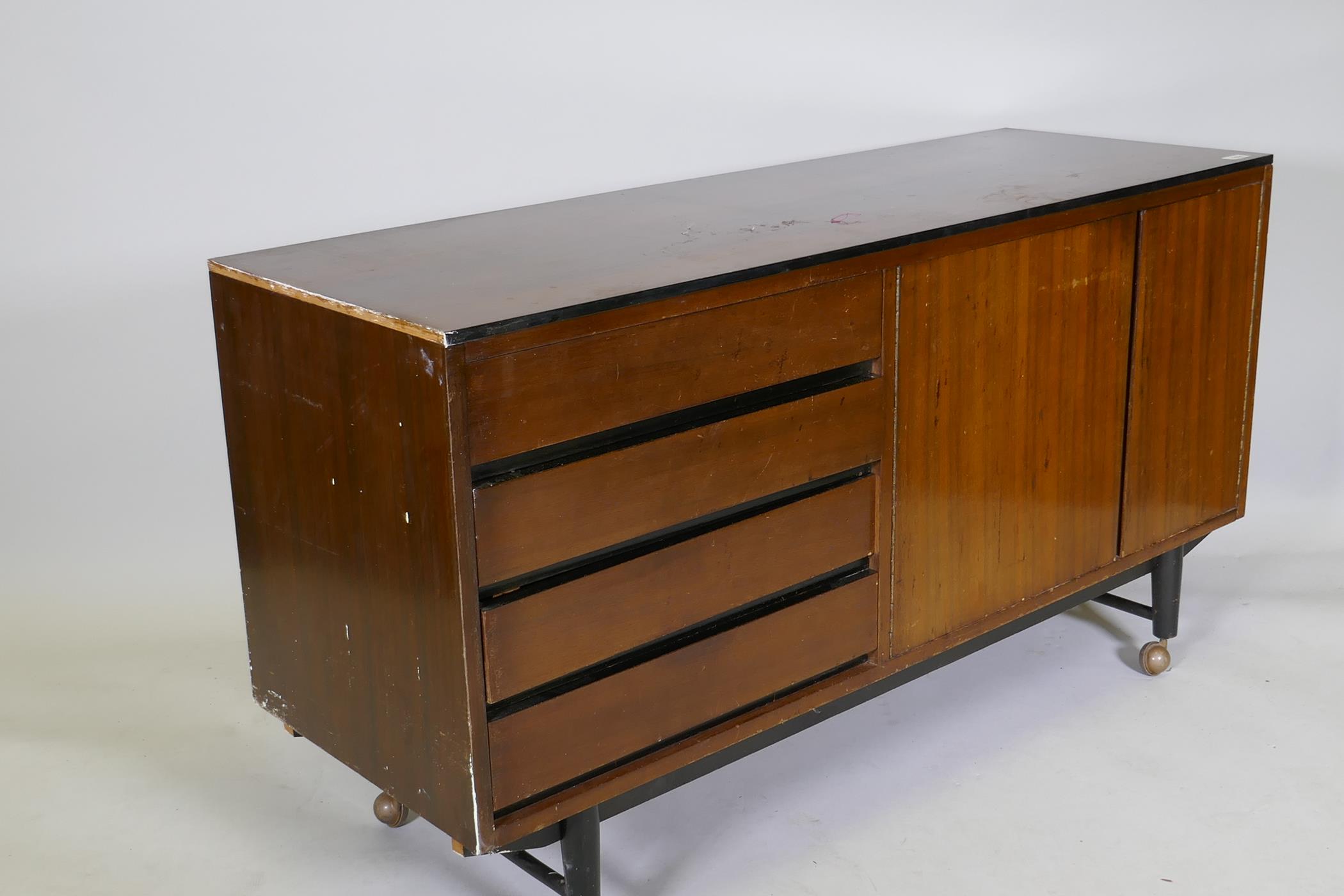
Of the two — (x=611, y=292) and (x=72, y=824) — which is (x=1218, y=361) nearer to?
(x=611, y=292)

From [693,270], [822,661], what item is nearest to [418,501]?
[693,270]

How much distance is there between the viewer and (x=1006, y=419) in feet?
8.25

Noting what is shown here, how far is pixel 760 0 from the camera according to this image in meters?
3.62

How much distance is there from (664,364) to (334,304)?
429mm

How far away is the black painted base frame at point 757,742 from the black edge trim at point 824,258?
708 millimetres

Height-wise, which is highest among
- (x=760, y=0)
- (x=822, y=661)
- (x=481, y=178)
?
(x=760, y=0)

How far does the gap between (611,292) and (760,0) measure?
1.91 meters

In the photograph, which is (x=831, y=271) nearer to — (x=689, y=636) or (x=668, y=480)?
(x=668, y=480)

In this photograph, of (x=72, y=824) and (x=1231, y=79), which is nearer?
(x=72, y=824)

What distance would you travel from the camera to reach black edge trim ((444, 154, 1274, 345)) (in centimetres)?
183

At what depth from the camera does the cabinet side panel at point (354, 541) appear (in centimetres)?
190

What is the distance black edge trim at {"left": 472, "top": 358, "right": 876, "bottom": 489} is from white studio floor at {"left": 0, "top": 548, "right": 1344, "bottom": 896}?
0.76 meters

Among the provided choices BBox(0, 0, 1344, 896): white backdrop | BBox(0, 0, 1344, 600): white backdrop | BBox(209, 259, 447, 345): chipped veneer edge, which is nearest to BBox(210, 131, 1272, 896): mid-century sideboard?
BBox(209, 259, 447, 345): chipped veneer edge

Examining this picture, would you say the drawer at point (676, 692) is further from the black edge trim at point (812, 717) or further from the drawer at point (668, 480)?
the drawer at point (668, 480)
